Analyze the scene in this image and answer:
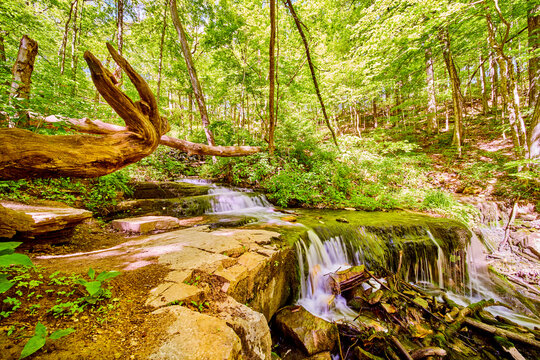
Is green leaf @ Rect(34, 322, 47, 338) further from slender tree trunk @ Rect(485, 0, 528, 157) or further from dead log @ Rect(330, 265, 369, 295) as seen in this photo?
slender tree trunk @ Rect(485, 0, 528, 157)

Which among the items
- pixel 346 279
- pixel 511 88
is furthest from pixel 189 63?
pixel 511 88

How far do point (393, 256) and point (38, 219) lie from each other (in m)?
6.02

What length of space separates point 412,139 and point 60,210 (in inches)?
701

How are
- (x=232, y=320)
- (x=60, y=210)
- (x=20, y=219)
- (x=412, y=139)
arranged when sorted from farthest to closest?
(x=412, y=139), (x=60, y=210), (x=20, y=219), (x=232, y=320)

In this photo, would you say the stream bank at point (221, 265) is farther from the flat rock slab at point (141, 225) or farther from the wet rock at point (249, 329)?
the flat rock slab at point (141, 225)

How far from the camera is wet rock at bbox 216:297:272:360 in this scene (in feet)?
4.51

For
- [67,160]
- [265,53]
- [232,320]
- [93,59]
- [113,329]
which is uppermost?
[265,53]

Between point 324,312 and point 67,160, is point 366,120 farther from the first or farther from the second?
point 67,160

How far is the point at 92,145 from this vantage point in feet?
4.84

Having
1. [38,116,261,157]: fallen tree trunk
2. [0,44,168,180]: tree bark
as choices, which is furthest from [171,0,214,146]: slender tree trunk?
[0,44,168,180]: tree bark

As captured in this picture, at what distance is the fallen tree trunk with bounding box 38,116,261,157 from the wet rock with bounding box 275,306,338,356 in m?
2.40

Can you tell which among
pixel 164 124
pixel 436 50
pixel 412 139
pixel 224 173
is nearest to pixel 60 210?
pixel 164 124

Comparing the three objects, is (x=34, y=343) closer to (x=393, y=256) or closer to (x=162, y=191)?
(x=393, y=256)

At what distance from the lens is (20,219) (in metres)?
2.21
